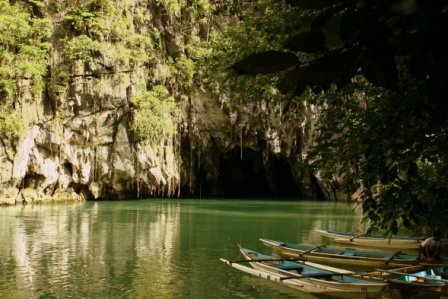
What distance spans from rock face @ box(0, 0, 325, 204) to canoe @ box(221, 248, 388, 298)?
19.0m

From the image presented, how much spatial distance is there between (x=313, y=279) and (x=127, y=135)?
73.8 feet

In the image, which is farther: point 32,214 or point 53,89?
point 53,89

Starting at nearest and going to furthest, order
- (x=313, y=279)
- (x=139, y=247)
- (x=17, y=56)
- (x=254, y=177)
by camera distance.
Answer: (x=313, y=279) < (x=139, y=247) < (x=17, y=56) < (x=254, y=177)

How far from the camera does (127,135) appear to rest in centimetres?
2950

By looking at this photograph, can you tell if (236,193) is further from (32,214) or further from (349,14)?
(349,14)

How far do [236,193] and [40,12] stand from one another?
61.1 ft

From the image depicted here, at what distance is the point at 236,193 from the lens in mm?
38250

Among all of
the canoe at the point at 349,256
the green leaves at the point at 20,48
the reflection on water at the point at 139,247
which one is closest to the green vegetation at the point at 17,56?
the green leaves at the point at 20,48

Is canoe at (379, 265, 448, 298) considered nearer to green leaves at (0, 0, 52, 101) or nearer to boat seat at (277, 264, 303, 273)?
boat seat at (277, 264, 303, 273)

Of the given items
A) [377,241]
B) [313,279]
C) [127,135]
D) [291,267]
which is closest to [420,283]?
[313,279]

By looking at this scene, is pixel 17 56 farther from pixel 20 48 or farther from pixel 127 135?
pixel 127 135

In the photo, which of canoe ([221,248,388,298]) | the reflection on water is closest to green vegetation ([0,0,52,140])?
the reflection on water

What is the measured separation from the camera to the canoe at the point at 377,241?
13539 millimetres

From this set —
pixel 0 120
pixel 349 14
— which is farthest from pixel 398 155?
pixel 0 120
